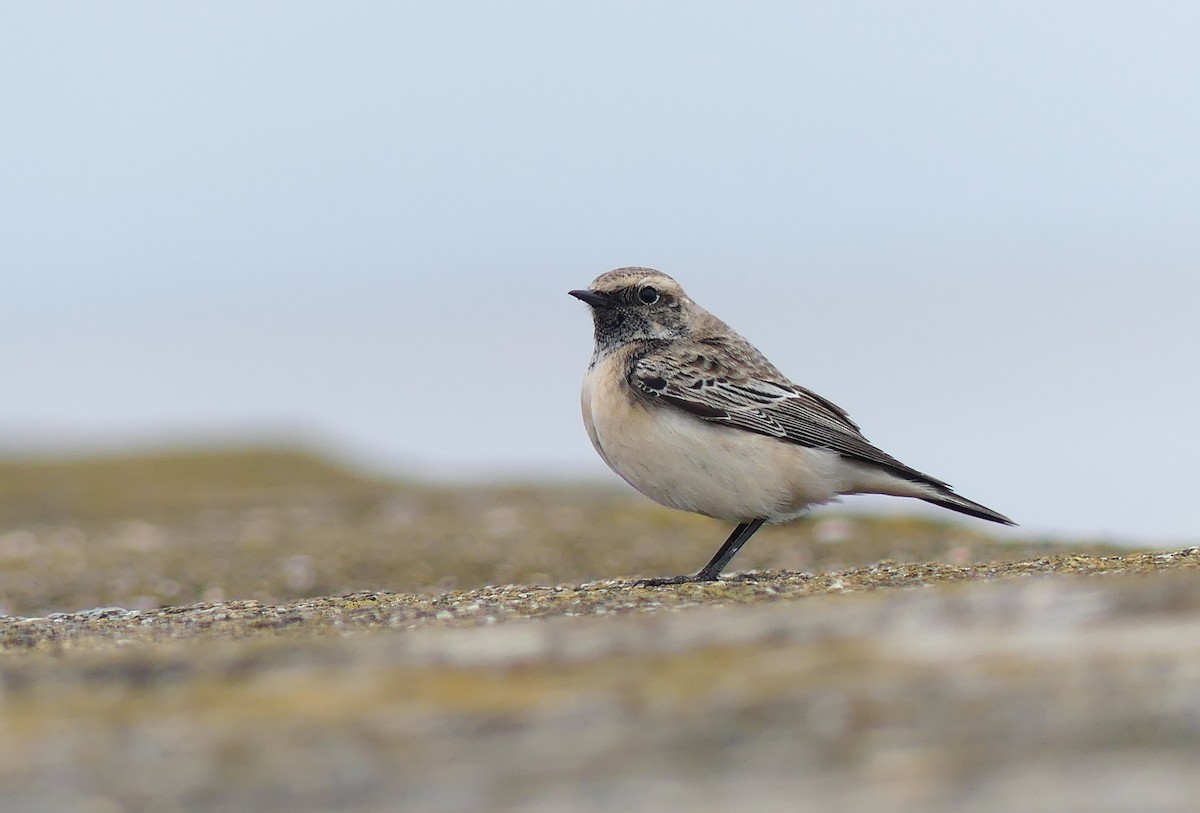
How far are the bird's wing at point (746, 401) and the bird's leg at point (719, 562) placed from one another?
76 centimetres

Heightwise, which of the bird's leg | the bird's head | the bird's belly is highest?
the bird's head

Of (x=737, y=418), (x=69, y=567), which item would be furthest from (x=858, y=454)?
(x=69, y=567)

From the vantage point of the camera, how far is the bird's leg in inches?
398

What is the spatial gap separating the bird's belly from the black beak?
2.91ft

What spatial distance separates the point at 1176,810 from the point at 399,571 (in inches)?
504

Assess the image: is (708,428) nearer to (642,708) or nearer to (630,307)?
(630,307)

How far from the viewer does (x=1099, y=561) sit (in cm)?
1027

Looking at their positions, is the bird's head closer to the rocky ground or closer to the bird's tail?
the bird's tail

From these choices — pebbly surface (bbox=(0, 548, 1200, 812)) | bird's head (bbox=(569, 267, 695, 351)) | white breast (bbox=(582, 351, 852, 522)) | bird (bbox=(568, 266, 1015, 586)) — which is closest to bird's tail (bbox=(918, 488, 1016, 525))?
bird (bbox=(568, 266, 1015, 586))

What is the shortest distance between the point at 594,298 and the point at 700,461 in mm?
1773

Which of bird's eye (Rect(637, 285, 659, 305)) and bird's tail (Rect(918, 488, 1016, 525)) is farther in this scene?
bird's eye (Rect(637, 285, 659, 305))

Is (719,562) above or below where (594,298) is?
below

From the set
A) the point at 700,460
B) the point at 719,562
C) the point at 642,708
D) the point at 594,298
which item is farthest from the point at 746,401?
the point at 642,708

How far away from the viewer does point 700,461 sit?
1051 centimetres
